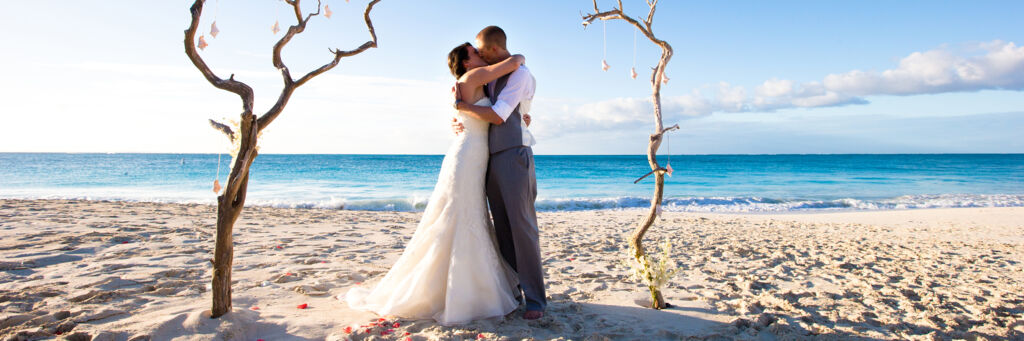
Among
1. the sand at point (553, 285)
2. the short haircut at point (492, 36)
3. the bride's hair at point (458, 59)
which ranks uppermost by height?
the short haircut at point (492, 36)

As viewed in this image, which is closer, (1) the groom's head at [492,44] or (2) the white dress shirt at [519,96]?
(2) the white dress shirt at [519,96]

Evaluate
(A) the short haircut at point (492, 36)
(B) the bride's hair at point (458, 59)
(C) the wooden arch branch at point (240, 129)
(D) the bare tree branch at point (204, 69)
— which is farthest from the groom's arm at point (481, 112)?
(D) the bare tree branch at point (204, 69)

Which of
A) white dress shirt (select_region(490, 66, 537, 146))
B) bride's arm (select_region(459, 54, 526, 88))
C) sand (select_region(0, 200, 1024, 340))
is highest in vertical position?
bride's arm (select_region(459, 54, 526, 88))

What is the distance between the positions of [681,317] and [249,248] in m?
4.99

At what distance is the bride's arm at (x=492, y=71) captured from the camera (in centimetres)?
297

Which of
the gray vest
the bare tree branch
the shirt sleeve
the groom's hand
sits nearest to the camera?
the bare tree branch

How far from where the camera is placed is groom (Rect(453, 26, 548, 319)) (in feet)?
10.0

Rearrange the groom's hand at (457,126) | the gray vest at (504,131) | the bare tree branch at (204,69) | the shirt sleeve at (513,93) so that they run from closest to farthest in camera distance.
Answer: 1. the bare tree branch at (204,69)
2. the shirt sleeve at (513,93)
3. the gray vest at (504,131)
4. the groom's hand at (457,126)

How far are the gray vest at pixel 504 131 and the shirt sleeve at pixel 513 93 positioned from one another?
0.17 ft

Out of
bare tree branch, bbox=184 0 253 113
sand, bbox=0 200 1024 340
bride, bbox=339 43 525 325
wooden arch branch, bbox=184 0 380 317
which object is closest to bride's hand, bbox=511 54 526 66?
bride, bbox=339 43 525 325

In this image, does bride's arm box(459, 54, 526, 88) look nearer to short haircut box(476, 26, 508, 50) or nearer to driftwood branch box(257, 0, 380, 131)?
short haircut box(476, 26, 508, 50)

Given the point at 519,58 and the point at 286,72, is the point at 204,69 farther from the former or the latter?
the point at 519,58

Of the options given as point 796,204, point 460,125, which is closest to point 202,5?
point 460,125

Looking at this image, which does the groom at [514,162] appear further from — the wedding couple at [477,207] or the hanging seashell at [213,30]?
the hanging seashell at [213,30]
